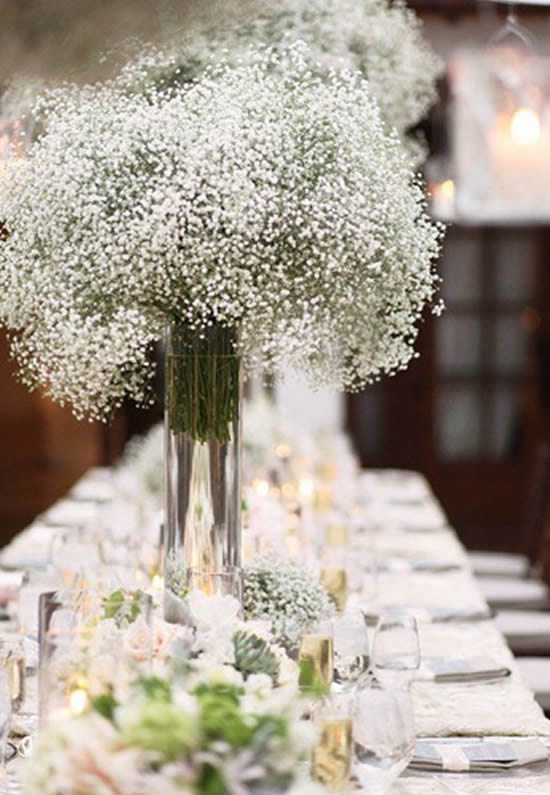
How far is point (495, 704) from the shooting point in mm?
2754

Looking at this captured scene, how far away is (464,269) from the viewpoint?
38.0ft

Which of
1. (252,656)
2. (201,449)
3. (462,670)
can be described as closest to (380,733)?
(252,656)

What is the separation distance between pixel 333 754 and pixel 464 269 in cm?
986

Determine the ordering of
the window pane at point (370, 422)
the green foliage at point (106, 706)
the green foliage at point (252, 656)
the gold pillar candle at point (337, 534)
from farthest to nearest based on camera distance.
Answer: the window pane at point (370, 422) < the gold pillar candle at point (337, 534) < the green foliage at point (252, 656) < the green foliage at point (106, 706)

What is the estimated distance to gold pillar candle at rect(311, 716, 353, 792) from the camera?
6.23 feet

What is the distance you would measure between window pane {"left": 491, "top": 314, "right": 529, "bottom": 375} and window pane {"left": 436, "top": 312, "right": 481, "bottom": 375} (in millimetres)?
130

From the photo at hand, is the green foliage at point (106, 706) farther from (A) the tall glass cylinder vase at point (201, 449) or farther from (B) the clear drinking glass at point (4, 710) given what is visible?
(A) the tall glass cylinder vase at point (201, 449)

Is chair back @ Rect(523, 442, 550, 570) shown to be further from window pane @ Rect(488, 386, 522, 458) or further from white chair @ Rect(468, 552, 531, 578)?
window pane @ Rect(488, 386, 522, 458)

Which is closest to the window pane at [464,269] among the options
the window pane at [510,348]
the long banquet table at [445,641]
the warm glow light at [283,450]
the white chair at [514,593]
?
the window pane at [510,348]

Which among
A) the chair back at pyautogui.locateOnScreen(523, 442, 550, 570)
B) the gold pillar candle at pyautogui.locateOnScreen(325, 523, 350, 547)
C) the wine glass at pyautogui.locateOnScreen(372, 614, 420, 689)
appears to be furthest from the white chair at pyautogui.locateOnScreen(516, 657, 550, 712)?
the chair back at pyautogui.locateOnScreen(523, 442, 550, 570)

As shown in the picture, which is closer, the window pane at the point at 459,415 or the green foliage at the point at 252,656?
the green foliage at the point at 252,656

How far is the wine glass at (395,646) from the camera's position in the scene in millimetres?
2623

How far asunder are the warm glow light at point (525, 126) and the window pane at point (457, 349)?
444 cm

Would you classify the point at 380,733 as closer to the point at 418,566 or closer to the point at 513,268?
the point at 418,566
